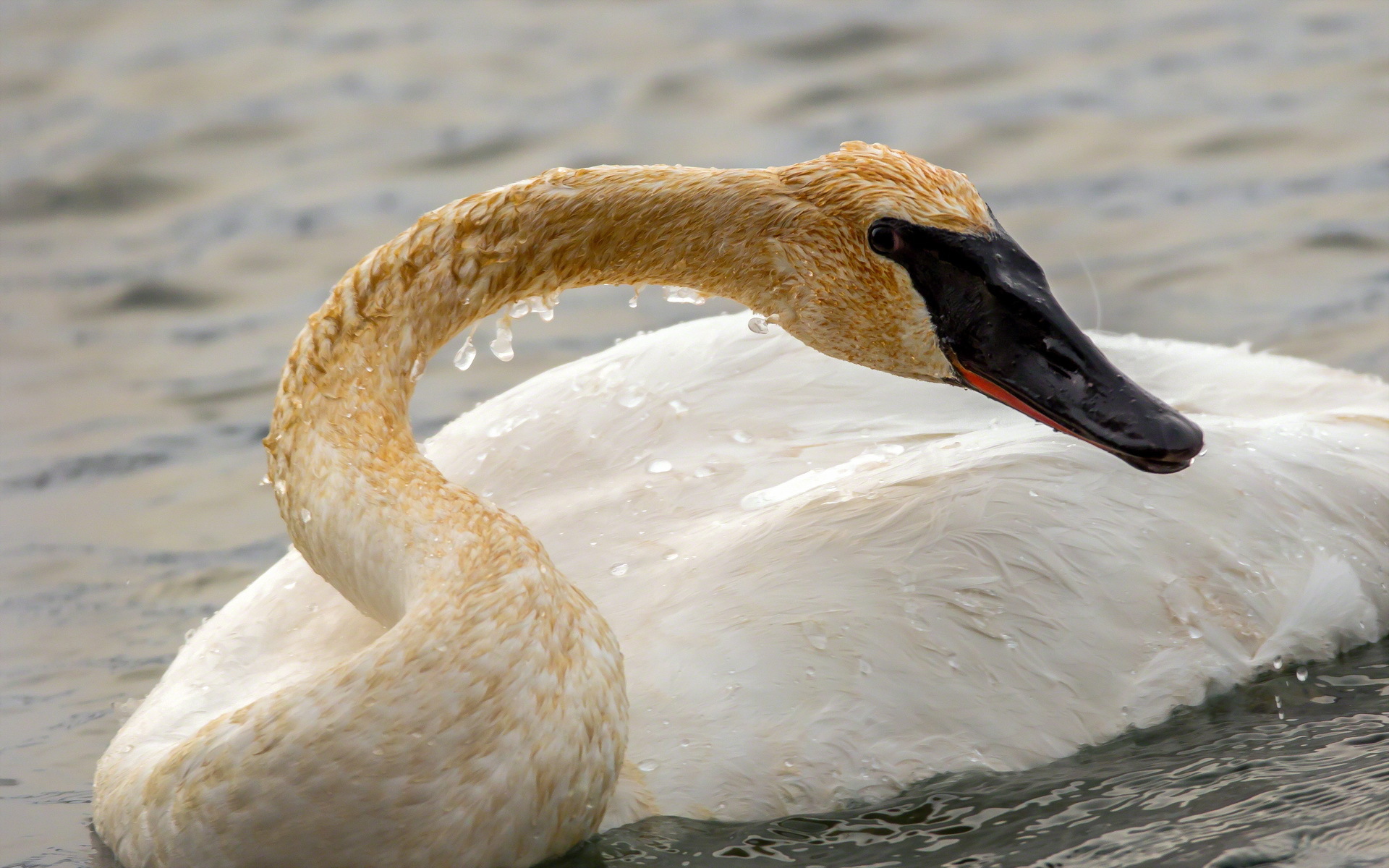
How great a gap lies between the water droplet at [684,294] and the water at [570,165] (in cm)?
123

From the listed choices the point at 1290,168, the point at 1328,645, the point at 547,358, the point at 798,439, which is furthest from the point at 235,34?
the point at 1328,645

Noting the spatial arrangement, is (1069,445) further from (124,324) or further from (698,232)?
(124,324)

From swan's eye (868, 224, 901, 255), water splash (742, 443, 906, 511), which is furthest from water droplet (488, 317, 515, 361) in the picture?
swan's eye (868, 224, 901, 255)

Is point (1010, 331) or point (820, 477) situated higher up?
point (1010, 331)

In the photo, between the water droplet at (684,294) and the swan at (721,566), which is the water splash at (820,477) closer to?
the swan at (721,566)

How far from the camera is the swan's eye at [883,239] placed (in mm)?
4039

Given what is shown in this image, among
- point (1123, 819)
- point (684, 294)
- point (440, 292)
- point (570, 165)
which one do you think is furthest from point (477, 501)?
point (570, 165)

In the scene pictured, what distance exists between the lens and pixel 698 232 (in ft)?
13.8

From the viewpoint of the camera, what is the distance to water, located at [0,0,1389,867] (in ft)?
13.8

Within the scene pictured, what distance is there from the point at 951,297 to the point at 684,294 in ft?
2.27

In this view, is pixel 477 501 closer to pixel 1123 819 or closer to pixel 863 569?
pixel 863 569

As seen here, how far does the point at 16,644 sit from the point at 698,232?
Answer: 2889mm

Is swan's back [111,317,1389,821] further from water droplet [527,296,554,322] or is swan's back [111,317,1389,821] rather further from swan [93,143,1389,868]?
water droplet [527,296,554,322]

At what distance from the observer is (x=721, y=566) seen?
419cm
